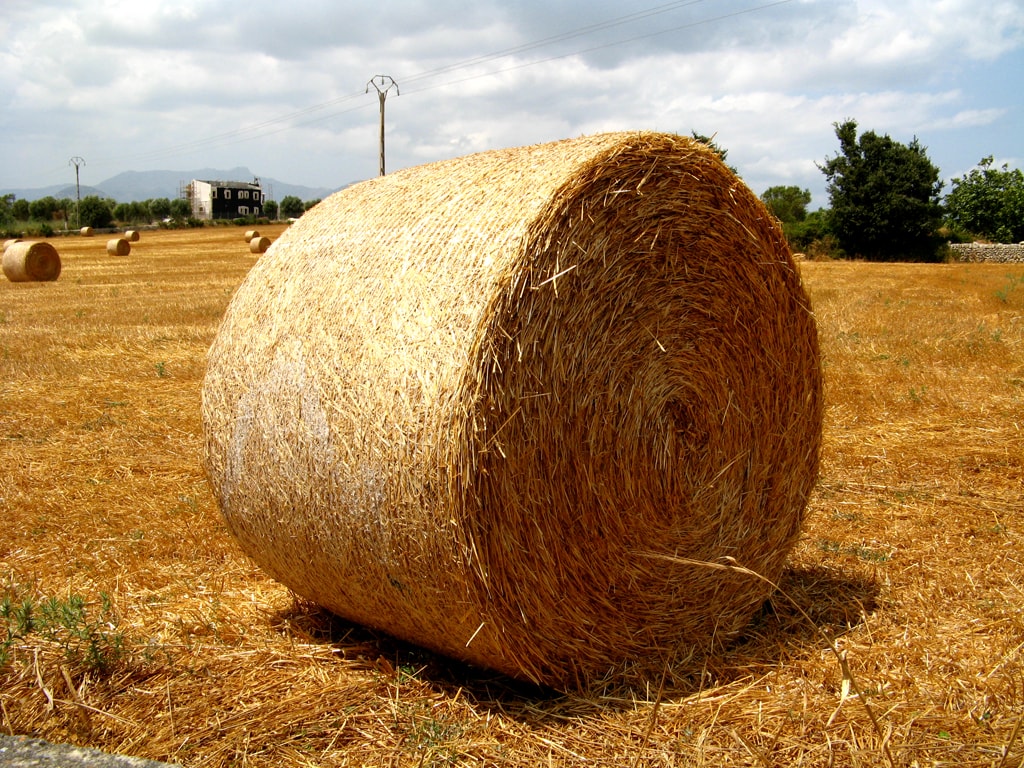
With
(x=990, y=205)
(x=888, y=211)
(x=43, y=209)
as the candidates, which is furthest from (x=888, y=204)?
(x=43, y=209)

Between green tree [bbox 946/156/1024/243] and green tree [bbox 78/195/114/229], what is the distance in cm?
6162

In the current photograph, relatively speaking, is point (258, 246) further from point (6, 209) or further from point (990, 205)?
point (6, 209)

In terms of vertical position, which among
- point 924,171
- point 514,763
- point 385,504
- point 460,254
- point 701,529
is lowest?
point 514,763

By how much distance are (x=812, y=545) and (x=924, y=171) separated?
3368cm

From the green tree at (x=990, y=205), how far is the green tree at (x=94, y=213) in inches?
2426

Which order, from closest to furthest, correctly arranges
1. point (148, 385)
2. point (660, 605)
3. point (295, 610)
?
point (660, 605)
point (295, 610)
point (148, 385)

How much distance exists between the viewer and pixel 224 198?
116312mm

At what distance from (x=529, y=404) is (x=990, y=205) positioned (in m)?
43.7

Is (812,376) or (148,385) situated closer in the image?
(812,376)

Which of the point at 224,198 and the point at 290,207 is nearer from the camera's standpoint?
the point at 290,207

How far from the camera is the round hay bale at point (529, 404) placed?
304cm

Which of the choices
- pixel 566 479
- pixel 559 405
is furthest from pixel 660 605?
pixel 559 405

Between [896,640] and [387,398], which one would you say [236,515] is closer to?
[387,398]

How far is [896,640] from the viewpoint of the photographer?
372cm
